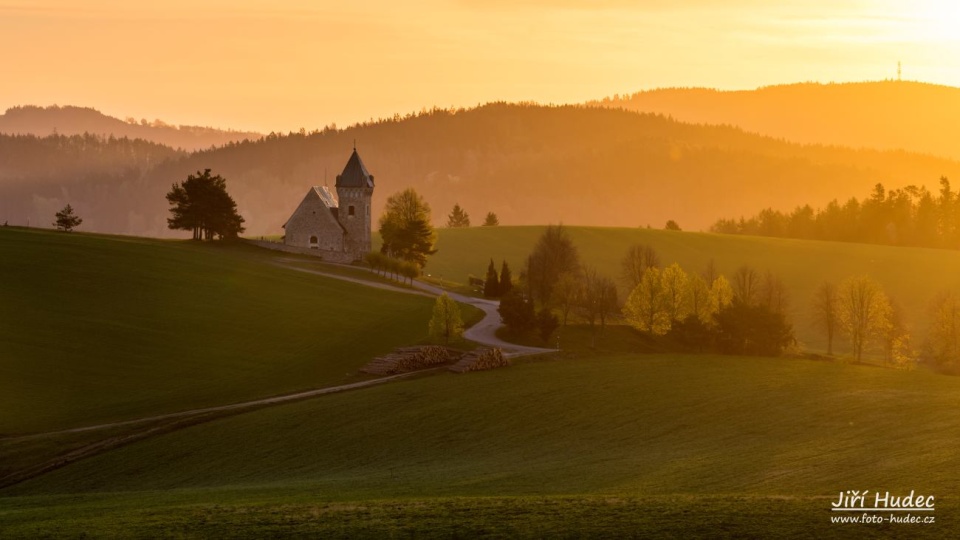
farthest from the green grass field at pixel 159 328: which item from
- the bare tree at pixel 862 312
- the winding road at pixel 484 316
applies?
the bare tree at pixel 862 312

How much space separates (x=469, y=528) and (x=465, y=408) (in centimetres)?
2672

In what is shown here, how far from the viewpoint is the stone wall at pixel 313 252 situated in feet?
424

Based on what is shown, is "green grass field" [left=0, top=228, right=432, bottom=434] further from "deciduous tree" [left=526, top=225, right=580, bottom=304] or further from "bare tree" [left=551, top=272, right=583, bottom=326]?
"bare tree" [left=551, top=272, right=583, bottom=326]

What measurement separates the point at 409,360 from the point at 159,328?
22.2 metres

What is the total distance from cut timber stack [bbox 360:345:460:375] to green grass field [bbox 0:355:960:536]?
253 inches

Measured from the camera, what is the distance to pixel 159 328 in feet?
257

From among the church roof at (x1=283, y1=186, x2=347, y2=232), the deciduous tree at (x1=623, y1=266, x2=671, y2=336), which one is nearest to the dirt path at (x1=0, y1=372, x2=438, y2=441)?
the deciduous tree at (x1=623, y1=266, x2=671, y2=336)

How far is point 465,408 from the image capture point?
5212 cm

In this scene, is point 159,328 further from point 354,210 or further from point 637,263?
point 637,263

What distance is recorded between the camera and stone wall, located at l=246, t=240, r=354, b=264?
12925cm

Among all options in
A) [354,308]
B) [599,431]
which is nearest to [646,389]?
Answer: [599,431]

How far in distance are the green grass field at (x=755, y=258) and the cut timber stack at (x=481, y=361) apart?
61958 millimetres

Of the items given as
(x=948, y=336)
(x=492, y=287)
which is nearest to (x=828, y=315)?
(x=948, y=336)

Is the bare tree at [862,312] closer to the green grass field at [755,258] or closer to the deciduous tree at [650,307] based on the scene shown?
the deciduous tree at [650,307]
